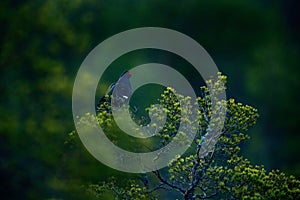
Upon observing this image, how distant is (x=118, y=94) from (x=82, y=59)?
689cm

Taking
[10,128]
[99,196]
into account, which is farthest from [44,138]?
[99,196]

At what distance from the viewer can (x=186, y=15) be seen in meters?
17.4

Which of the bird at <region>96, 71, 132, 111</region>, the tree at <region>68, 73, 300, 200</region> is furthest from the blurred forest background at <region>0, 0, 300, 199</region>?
the bird at <region>96, 71, 132, 111</region>

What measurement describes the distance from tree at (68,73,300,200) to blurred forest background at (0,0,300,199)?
20 cm

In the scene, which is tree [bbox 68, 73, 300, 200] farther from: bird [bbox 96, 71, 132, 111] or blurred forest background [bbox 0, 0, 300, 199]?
blurred forest background [bbox 0, 0, 300, 199]

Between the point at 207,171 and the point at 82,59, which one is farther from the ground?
the point at 82,59

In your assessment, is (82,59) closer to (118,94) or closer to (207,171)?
(118,94)

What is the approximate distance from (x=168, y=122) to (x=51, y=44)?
9.24 feet

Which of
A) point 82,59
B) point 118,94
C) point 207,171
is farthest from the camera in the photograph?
point 82,59

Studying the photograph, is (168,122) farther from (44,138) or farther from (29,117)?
(29,117)

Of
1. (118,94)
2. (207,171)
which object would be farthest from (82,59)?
(207,171)

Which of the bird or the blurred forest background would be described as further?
the blurred forest background

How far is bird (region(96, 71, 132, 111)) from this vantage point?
490 centimetres

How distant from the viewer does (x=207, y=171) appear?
4.71 meters
